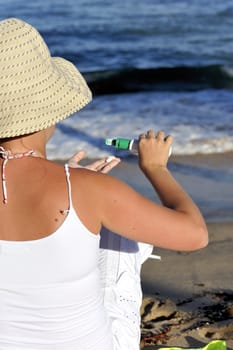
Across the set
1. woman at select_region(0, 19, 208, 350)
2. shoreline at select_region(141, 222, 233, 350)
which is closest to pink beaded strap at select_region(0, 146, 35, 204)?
woman at select_region(0, 19, 208, 350)

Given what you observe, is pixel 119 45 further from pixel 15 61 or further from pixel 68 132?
Answer: pixel 15 61

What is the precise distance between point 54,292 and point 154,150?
53 centimetres

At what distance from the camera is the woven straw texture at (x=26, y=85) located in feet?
7.14

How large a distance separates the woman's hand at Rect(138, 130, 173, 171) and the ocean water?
3997mm

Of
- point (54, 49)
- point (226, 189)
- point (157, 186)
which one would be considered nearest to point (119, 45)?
point (54, 49)

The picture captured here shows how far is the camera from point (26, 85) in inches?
86.3

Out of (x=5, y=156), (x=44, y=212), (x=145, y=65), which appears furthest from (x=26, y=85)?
(x=145, y=65)

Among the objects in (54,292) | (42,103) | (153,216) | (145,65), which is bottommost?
(145,65)

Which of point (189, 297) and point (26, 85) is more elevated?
point (26, 85)

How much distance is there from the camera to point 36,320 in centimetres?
230

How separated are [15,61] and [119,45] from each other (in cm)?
1116

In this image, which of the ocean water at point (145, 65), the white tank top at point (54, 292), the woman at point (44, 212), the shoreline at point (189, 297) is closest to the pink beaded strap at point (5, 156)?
the woman at point (44, 212)

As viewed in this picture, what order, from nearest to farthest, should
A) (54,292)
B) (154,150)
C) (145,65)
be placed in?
(54,292) < (154,150) < (145,65)

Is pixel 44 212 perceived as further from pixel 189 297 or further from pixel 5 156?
pixel 189 297
